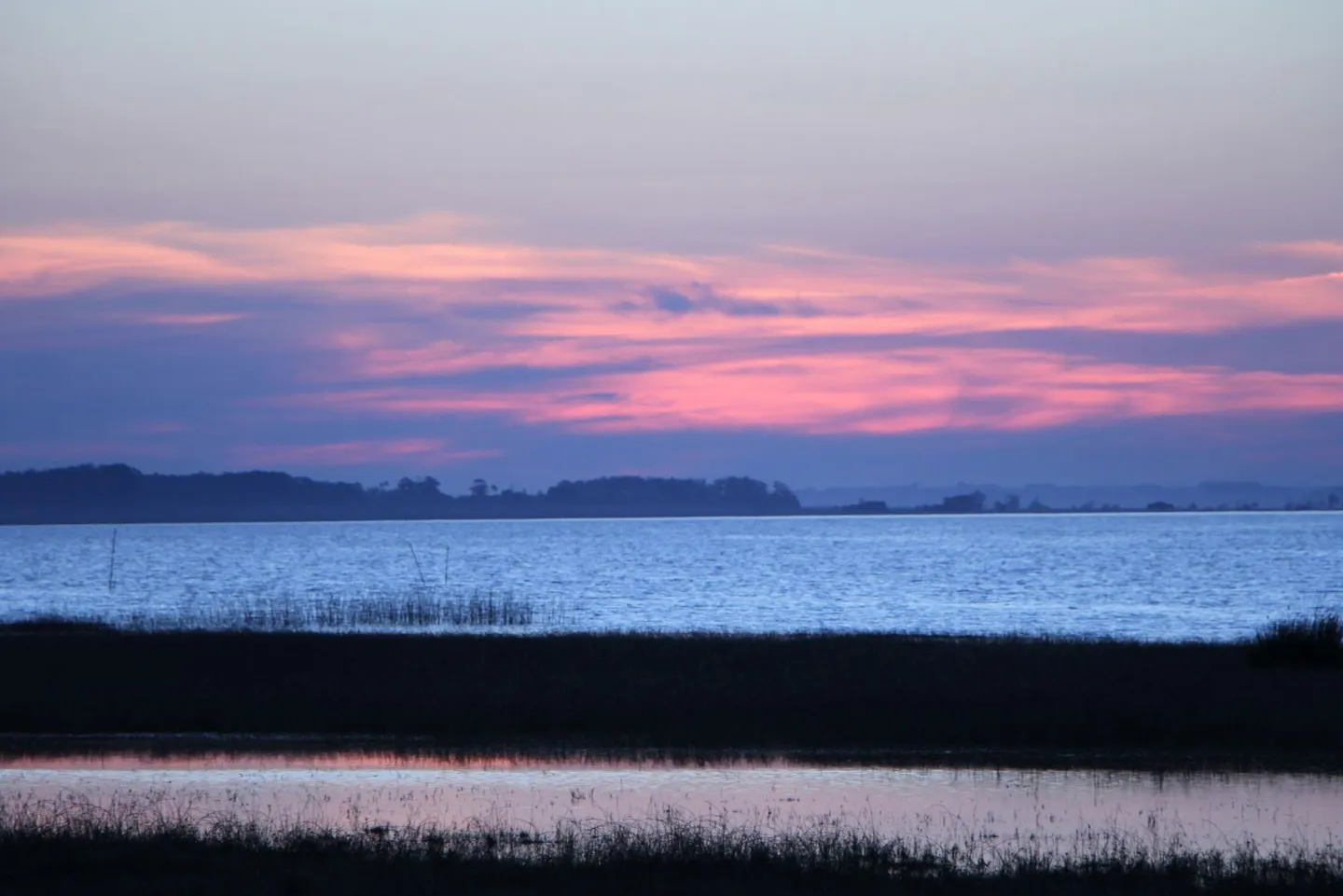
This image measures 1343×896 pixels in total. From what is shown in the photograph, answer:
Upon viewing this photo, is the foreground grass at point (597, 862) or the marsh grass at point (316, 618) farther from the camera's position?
the marsh grass at point (316, 618)

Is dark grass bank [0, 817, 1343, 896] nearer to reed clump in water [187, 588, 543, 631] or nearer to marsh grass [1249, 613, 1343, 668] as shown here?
marsh grass [1249, 613, 1343, 668]

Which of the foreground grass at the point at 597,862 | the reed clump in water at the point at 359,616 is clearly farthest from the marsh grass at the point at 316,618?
the foreground grass at the point at 597,862

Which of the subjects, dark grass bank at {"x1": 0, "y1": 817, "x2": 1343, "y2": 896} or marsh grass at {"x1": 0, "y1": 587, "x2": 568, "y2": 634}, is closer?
dark grass bank at {"x1": 0, "y1": 817, "x2": 1343, "y2": 896}

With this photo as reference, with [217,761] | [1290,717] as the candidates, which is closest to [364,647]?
[217,761]

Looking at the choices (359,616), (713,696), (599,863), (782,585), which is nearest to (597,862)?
(599,863)

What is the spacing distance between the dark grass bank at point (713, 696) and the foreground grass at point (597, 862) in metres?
7.76

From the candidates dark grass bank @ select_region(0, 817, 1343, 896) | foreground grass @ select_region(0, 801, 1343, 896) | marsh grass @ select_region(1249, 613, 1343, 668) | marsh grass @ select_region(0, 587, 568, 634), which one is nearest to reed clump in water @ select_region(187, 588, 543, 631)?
marsh grass @ select_region(0, 587, 568, 634)

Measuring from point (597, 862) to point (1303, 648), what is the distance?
2510cm

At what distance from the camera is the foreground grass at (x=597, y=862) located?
12.3 metres

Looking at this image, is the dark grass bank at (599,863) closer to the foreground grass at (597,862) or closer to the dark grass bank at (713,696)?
the foreground grass at (597,862)

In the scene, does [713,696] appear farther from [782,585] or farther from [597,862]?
[782,585]

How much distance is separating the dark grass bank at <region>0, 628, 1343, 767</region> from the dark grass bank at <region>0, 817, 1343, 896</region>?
792 cm

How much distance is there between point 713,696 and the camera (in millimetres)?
27734

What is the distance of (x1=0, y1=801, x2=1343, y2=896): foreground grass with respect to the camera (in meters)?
12.3
